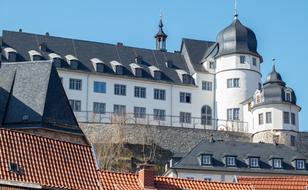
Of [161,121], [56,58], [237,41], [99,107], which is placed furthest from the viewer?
[237,41]

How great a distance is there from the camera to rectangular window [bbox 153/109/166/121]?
8844 cm

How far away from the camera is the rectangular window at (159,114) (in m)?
88.4

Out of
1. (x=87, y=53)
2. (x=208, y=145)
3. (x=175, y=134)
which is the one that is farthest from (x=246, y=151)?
(x=87, y=53)

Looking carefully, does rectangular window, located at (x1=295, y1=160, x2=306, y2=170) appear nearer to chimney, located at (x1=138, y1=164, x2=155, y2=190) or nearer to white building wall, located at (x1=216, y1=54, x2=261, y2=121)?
white building wall, located at (x1=216, y1=54, x2=261, y2=121)

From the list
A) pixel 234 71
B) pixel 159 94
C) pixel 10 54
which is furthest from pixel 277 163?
pixel 10 54

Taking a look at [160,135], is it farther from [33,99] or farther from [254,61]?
[33,99]

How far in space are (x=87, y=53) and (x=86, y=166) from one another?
57.0 metres

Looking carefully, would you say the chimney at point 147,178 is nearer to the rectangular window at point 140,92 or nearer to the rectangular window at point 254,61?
the rectangular window at point 140,92

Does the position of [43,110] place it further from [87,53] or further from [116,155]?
[87,53]

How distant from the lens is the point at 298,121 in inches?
3408

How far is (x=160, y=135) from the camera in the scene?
3295 inches

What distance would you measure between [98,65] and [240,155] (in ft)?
67.0

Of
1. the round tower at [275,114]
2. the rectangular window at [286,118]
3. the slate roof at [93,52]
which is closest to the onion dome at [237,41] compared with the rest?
the slate roof at [93,52]

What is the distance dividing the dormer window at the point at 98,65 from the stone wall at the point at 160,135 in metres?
8.59
